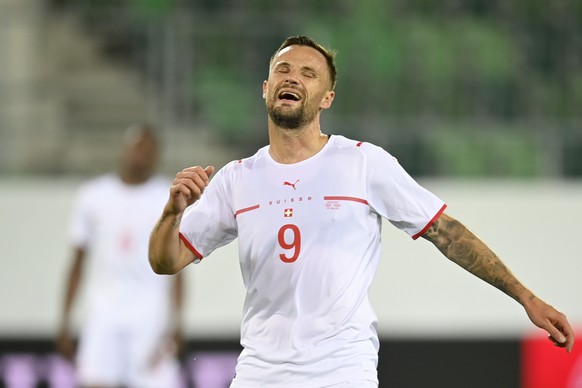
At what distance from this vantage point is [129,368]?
8.09 meters

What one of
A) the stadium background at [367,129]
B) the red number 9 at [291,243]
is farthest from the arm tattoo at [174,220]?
the stadium background at [367,129]

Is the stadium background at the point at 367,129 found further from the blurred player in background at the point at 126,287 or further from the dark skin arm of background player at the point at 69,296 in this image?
the blurred player in background at the point at 126,287

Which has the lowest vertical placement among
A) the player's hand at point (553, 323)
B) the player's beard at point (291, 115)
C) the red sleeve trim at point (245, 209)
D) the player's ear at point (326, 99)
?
the player's hand at point (553, 323)

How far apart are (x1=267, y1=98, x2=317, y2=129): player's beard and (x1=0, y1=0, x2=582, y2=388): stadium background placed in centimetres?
489

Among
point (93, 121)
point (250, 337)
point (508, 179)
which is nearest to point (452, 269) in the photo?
point (508, 179)

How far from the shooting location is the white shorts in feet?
26.2

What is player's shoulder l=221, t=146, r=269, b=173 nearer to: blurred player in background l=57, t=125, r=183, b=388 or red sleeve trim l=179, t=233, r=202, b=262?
red sleeve trim l=179, t=233, r=202, b=262

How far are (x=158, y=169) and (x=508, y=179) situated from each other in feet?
9.06

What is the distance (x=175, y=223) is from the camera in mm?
4188

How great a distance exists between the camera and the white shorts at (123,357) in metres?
7.98

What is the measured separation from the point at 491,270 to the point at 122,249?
4260 millimetres

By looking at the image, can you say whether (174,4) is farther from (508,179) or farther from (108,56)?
(508,179)

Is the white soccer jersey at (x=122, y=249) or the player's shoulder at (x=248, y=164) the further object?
the white soccer jersey at (x=122, y=249)

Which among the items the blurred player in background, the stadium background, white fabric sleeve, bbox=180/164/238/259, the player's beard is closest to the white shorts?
the blurred player in background
